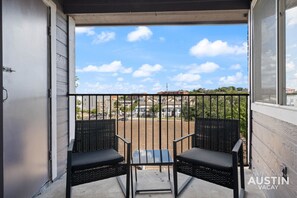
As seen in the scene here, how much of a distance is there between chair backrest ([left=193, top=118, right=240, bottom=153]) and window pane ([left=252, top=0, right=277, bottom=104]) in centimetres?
48

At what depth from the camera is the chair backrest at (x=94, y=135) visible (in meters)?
2.53

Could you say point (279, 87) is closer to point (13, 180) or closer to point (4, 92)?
point (4, 92)

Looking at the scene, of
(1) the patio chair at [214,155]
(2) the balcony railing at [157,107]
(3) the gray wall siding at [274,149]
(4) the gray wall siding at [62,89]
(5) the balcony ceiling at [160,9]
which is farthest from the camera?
(2) the balcony railing at [157,107]

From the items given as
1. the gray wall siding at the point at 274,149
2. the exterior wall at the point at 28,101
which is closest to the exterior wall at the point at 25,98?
the exterior wall at the point at 28,101

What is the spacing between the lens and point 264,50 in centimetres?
235

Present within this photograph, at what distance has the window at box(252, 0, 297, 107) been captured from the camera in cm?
160

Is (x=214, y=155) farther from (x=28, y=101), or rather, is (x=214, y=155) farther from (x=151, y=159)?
(x=28, y=101)

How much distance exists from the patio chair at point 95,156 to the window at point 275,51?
1487mm

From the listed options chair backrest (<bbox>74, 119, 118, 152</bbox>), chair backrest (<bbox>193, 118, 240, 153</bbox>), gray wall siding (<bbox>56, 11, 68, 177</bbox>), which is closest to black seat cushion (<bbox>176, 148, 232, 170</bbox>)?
chair backrest (<bbox>193, 118, 240, 153</bbox>)

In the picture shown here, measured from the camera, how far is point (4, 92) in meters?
1.69

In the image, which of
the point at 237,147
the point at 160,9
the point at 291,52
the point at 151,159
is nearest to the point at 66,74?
the point at 160,9

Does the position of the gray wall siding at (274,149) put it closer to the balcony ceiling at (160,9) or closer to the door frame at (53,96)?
the balcony ceiling at (160,9)

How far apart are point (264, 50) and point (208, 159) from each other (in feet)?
4.38

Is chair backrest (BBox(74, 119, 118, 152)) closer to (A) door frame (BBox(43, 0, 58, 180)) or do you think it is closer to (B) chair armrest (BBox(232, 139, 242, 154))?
(A) door frame (BBox(43, 0, 58, 180))
